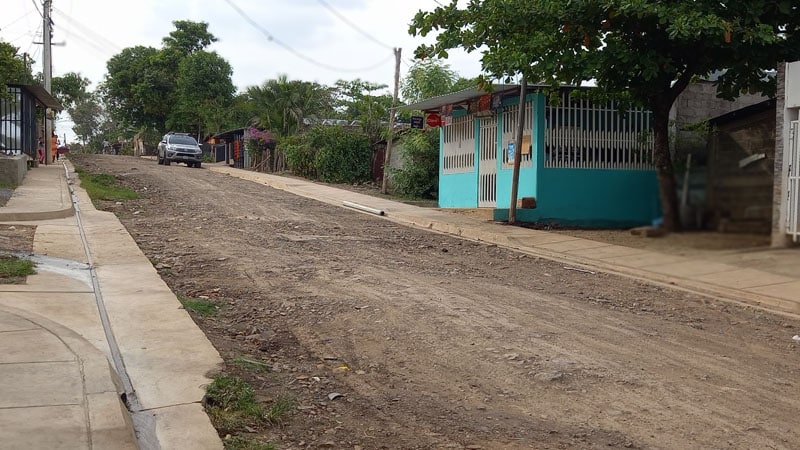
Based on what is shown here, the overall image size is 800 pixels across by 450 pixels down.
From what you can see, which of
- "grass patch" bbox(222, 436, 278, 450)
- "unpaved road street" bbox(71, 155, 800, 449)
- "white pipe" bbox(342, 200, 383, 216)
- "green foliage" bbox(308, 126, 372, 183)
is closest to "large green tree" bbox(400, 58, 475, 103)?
"green foliage" bbox(308, 126, 372, 183)

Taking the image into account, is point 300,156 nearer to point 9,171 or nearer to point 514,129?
point 9,171

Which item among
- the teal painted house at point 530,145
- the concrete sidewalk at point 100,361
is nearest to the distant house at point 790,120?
the teal painted house at point 530,145

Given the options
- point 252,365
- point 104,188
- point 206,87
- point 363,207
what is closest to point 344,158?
point 363,207

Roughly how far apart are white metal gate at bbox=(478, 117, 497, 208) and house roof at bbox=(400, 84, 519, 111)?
762 millimetres

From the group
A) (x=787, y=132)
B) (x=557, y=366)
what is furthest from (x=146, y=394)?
(x=787, y=132)

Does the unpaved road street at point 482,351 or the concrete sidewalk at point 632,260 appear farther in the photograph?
the concrete sidewalk at point 632,260

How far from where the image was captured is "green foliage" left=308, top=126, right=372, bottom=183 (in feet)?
92.6

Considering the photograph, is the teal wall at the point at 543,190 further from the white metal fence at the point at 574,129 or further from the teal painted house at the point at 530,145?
the white metal fence at the point at 574,129

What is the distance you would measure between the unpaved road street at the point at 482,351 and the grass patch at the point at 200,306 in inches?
4.3

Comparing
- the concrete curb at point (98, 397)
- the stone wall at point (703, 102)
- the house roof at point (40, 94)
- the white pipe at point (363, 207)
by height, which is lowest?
the concrete curb at point (98, 397)

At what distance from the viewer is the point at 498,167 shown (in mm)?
17062

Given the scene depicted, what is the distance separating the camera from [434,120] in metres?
20.0

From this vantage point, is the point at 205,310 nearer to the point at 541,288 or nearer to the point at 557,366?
the point at 557,366

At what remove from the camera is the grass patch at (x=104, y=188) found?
16906 millimetres
